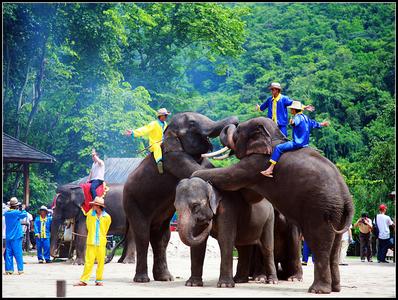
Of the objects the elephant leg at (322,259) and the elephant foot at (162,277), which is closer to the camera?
the elephant leg at (322,259)

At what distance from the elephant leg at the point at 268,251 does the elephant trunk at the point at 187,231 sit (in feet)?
4.48

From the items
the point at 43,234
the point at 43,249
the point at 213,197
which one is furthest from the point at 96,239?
the point at 43,234

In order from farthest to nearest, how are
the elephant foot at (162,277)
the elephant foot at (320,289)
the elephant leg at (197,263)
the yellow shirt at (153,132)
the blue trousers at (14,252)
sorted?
the blue trousers at (14,252) → the yellow shirt at (153,132) → the elephant foot at (162,277) → the elephant leg at (197,263) → the elephant foot at (320,289)

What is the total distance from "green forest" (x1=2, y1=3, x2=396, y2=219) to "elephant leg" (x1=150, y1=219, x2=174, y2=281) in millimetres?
16173

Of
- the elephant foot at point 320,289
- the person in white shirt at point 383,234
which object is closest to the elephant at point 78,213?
the person in white shirt at point 383,234

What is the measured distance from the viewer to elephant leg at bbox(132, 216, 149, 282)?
16.9 metres

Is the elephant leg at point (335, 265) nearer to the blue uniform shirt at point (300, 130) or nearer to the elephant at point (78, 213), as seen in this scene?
the blue uniform shirt at point (300, 130)

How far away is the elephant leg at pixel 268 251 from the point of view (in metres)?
16.1

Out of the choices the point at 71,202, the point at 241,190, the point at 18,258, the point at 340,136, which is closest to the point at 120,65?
the point at 340,136

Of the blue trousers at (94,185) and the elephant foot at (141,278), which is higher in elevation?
the blue trousers at (94,185)

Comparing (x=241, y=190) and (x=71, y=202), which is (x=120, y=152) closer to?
(x=71, y=202)

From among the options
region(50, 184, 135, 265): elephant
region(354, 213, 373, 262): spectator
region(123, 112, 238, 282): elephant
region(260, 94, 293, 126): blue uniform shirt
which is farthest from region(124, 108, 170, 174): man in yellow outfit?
region(354, 213, 373, 262): spectator

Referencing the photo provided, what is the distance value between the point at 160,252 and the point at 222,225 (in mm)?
2396

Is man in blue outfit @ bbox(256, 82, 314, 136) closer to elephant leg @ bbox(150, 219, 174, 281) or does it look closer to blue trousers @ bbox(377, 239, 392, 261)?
elephant leg @ bbox(150, 219, 174, 281)
